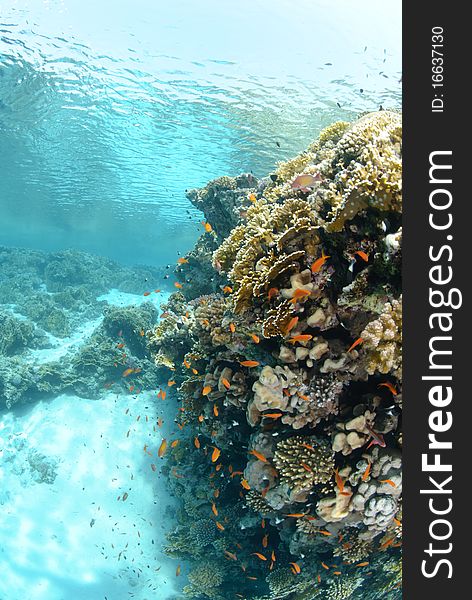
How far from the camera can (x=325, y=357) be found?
189 inches

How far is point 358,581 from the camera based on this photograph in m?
6.52

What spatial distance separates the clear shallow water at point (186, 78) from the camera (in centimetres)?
1430

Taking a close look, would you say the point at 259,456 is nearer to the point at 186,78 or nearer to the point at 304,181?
the point at 304,181

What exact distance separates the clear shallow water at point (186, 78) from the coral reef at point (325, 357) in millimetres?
5767

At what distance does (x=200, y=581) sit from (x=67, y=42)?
20.4m

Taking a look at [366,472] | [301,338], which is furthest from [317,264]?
[366,472]

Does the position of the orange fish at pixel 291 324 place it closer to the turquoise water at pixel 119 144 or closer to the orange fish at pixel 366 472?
the orange fish at pixel 366 472

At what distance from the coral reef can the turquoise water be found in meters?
4.29

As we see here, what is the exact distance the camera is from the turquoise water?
10961 mm

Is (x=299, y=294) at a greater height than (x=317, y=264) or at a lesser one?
lesser

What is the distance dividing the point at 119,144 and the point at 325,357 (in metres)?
29.0

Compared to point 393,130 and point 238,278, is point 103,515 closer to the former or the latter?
point 238,278

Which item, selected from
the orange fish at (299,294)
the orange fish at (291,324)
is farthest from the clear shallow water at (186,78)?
the orange fish at (291,324)

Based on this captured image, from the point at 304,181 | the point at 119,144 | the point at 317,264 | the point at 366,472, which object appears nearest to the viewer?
the point at 317,264
